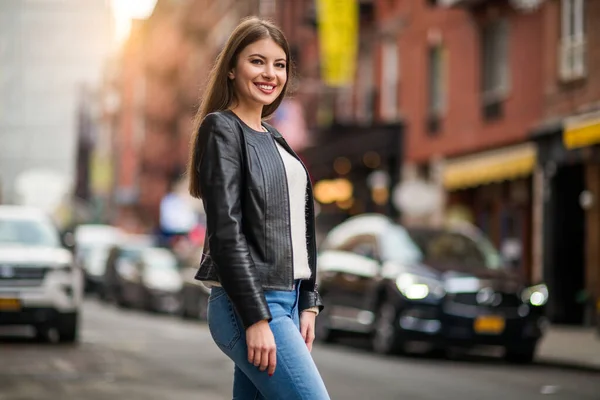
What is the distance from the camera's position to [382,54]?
35.7 m

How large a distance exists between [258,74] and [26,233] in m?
14.3

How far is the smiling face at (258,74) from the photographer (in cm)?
432

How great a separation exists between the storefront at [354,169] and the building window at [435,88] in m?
2.07

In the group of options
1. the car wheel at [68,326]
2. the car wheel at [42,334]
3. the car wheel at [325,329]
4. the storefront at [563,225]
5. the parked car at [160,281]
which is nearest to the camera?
the car wheel at [68,326]

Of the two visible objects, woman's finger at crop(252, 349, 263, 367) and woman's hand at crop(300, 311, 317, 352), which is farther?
woman's hand at crop(300, 311, 317, 352)

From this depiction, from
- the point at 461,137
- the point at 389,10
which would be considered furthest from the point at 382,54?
the point at 461,137

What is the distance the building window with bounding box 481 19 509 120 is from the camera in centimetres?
2757

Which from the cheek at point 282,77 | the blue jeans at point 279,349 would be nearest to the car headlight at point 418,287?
the cheek at point 282,77

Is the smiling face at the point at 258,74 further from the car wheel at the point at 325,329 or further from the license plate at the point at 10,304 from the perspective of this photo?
the car wheel at the point at 325,329

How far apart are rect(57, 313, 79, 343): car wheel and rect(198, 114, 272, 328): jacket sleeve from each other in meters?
13.5

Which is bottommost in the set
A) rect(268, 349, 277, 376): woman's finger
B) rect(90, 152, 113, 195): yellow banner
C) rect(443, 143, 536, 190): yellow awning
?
rect(268, 349, 277, 376): woman's finger

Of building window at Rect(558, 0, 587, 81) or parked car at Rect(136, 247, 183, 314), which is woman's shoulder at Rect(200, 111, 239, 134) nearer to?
building window at Rect(558, 0, 587, 81)

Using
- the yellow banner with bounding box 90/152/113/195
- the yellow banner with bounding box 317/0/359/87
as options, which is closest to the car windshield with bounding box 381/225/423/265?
the yellow banner with bounding box 317/0/359/87

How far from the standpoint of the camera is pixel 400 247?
55.4 ft
